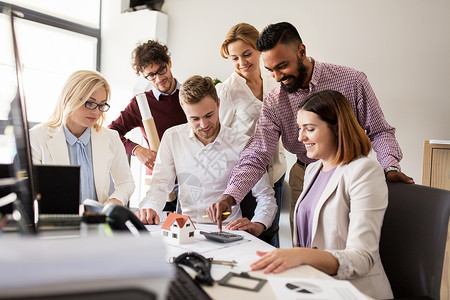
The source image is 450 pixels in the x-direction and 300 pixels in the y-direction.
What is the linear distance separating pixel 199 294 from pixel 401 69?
3.06 m

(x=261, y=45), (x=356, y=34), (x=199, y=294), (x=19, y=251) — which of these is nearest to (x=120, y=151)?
(x=261, y=45)

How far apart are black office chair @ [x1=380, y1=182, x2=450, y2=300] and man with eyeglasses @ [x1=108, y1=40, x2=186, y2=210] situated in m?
1.55

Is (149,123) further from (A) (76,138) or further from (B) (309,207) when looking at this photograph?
(B) (309,207)

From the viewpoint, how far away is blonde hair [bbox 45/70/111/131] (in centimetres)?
201

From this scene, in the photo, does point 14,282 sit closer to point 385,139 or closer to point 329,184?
point 329,184

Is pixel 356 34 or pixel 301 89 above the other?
pixel 356 34

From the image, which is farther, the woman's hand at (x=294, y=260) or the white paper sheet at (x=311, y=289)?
the woman's hand at (x=294, y=260)

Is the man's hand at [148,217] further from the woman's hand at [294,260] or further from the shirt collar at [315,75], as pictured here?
the shirt collar at [315,75]

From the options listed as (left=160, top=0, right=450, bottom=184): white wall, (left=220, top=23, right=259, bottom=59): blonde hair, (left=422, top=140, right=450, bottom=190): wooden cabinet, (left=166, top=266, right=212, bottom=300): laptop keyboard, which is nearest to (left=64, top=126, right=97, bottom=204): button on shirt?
(left=220, top=23, right=259, bottom=59): blonde hair

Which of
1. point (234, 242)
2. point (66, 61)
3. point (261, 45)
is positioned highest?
point (66, 61)

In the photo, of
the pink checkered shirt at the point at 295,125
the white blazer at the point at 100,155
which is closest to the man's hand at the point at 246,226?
the pink checkered shirt at the point at 295,125

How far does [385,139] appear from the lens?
1878mm

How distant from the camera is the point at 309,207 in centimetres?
154

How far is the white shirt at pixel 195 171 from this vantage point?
209cm
